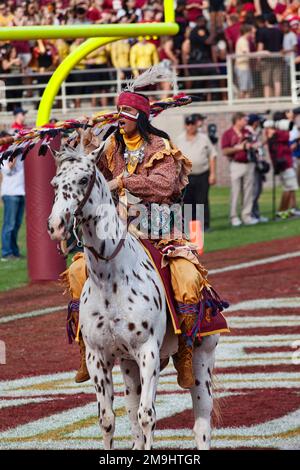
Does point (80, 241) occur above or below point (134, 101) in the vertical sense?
below

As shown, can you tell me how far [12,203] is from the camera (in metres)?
Answer: 21.8

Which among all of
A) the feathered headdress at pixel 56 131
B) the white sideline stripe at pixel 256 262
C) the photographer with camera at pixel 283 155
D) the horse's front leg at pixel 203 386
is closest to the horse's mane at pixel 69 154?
the feathered headdress at pixel 56 131

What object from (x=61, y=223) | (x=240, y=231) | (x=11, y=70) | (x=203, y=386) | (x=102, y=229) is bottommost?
(x=240, y=231)

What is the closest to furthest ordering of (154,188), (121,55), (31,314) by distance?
(154,188)
(31,314)
(121,55)

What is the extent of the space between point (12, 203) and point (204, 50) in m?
12.9

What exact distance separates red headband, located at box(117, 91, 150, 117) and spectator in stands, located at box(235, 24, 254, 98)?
24.1 m

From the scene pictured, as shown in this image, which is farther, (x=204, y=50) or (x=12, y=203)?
(x=204, y=50)

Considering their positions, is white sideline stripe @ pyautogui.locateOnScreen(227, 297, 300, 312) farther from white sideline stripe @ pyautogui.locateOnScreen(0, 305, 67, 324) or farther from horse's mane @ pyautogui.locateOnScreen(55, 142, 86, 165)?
horse's mane @ pyautogui.locateOnScreen(55, 142, 86, 165)

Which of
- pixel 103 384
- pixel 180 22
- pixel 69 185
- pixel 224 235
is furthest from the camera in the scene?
pixel 180 22

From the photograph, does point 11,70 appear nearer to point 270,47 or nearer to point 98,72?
point 98,72

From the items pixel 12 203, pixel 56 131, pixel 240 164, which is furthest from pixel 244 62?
pixel 56 131

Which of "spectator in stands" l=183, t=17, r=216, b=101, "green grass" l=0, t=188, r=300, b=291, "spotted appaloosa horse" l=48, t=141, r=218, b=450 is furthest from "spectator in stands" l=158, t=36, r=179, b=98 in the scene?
"spotted appaloosa horse" l=48, t=141, r=218, b=450

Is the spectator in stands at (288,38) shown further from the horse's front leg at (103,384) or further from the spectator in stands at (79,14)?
the horse's front leg at (103,384)
